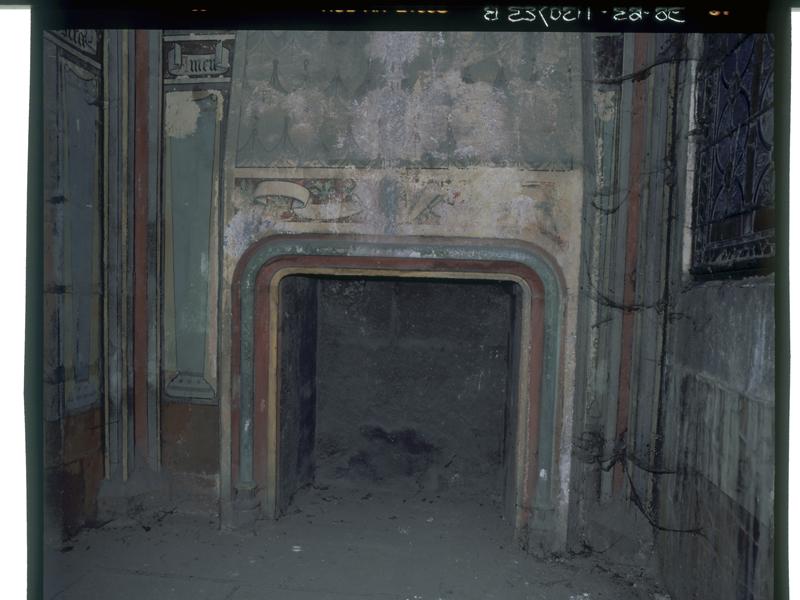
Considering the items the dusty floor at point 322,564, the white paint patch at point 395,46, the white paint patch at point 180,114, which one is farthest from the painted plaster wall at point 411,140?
the dusty floor at point 322,564

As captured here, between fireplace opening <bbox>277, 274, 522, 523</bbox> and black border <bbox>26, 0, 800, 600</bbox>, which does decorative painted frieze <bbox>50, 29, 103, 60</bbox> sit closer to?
black border <bbox>26, 0, 800, 600</bbox>

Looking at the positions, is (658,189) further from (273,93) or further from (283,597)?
(283,597)

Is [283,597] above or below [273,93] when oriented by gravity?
below

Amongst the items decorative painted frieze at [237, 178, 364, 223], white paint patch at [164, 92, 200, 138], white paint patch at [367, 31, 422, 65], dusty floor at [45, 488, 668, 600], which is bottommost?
dusty floor at [45, 488, 668, 600]

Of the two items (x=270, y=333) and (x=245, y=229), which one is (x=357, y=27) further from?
(x=270, y=333)

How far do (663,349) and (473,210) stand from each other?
1361mm

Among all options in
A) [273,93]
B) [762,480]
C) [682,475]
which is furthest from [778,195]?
[273,93]

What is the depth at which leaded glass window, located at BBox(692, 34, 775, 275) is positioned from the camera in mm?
2268

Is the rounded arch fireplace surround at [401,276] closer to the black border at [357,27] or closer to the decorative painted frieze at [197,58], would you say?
the decorative painted frieze at [197,58]

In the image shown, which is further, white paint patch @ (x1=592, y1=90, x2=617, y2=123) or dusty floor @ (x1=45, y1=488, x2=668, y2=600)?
white paint patch @ (x1=592, y1=90, x2=617, y2=123)

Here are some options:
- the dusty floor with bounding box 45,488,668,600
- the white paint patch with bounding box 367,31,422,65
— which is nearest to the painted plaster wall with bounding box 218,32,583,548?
the white paint patch with bounding box 367,31,422,65

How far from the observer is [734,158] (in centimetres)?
258

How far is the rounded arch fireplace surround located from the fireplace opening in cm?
68

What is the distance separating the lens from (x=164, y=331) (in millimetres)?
3871
